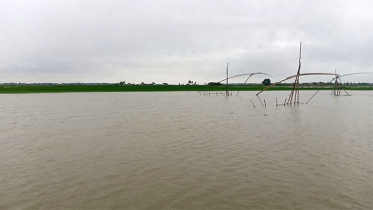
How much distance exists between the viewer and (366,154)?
8.80 m

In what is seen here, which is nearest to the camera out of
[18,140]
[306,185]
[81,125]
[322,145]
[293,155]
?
[306,185]

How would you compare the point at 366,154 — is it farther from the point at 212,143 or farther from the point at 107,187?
the point at 107,187

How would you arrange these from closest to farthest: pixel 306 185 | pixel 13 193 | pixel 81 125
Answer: pixel 13 193 → pixel 306 185 → pixel 81 125

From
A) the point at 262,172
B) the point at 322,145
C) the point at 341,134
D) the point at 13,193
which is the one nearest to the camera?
the point at 13,193

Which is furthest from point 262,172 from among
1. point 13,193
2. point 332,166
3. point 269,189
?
point 13,193

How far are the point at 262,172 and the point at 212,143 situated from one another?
11.9ft

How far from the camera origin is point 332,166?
755cm

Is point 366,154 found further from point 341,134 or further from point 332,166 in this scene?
point 341,134

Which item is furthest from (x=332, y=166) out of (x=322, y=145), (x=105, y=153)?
(x=105, y=153)

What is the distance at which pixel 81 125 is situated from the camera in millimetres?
14930

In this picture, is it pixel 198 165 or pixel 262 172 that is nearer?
pixel 262 172

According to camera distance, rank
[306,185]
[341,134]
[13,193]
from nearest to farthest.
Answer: [13,193] < [306,185] < [341,134]

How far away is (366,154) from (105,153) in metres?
9.83

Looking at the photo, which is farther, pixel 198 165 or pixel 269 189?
pixel 198 165
